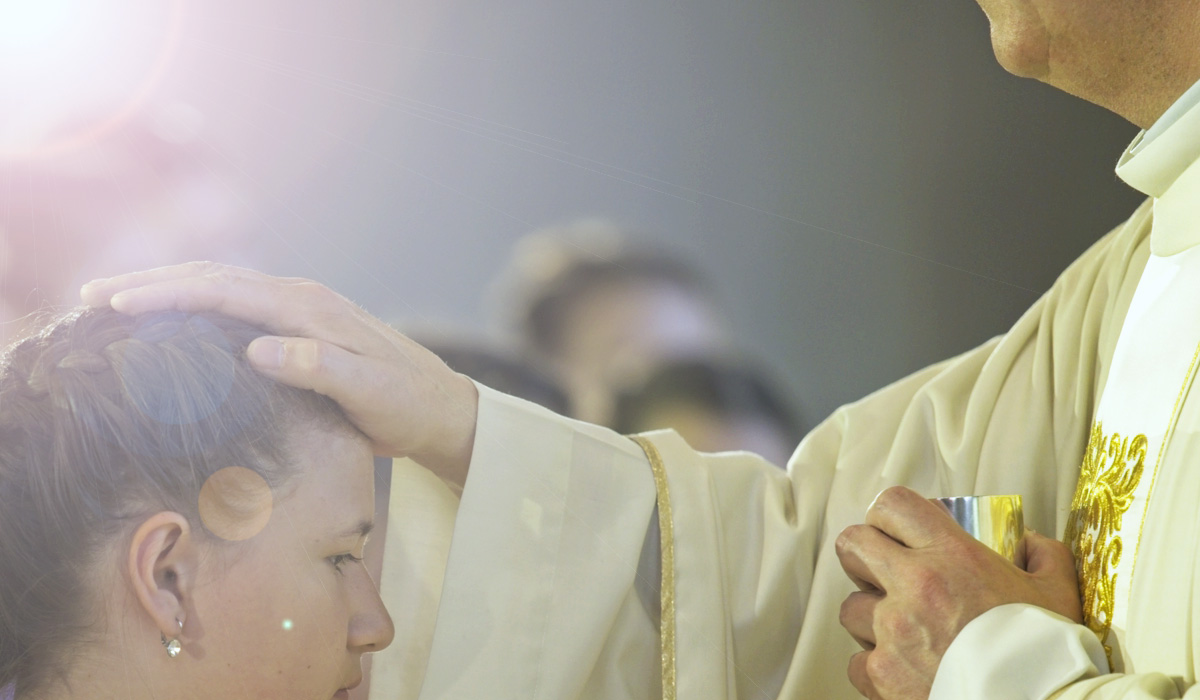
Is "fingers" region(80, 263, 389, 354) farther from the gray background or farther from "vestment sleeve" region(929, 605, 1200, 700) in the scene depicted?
the gray background

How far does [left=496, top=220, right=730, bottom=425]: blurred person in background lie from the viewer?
384cm

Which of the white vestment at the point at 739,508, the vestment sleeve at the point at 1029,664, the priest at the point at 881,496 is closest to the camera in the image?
the vestment sleeve at the point at 1029,664

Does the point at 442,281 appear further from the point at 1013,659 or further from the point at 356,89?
the point at 1013,659

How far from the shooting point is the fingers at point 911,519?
1.13 m

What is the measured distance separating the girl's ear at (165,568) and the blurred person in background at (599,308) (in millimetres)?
→ 2622

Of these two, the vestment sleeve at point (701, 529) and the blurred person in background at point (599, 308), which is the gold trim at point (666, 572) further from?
the blurred person in background at point (599, 308)

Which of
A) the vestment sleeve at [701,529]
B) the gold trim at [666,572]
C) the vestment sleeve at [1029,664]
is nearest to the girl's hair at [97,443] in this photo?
the vestment sleeve at [701,529]

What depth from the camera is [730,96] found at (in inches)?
163

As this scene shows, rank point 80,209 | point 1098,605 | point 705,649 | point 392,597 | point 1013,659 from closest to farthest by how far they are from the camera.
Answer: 1. point 1013,659
2. point 1098,605
3. point 705,649
4. point 392,597
5. point 80,209

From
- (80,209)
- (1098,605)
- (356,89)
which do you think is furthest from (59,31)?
(1098,605)

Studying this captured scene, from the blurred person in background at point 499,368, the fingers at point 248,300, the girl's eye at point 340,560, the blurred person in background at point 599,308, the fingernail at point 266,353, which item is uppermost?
the fingers at point 248,300

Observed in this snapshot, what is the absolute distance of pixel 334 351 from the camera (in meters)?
1.26

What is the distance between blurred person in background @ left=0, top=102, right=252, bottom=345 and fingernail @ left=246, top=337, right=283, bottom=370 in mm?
2511

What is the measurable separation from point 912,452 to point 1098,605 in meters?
0.46
